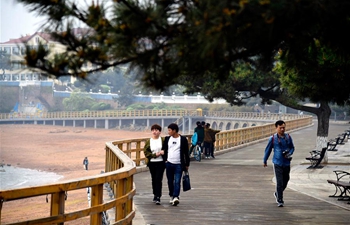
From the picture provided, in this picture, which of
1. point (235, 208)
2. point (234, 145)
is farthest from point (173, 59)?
point (234, 145)

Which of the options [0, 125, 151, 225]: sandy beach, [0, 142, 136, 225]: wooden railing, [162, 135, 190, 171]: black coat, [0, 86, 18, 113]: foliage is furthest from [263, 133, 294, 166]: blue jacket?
[0, 86, 18, 113]: foliage

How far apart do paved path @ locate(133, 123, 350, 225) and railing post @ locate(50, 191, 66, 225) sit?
3738mm

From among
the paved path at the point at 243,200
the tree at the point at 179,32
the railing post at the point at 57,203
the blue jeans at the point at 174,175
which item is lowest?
the paved path at the point at 243,200

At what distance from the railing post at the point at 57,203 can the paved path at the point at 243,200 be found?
374cm

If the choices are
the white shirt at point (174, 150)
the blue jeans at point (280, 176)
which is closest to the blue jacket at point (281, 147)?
the blue jeans at point (280, 176)

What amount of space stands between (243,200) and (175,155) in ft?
7.50

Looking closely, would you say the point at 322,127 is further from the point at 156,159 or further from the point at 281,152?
the point at 156,159

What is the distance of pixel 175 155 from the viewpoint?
12852mm

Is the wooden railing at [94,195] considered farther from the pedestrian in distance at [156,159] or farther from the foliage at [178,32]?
the foliage at [178,32]

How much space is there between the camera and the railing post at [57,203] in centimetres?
698

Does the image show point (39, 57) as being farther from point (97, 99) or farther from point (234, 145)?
point (97, 99)

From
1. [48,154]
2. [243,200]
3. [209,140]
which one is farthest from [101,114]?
[243,200]

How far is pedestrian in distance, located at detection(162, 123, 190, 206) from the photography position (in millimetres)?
12781

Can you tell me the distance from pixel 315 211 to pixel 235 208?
139 centimetres
